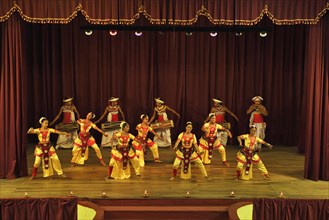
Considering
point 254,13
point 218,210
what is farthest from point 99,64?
point 218,210

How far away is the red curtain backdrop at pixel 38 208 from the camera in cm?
748

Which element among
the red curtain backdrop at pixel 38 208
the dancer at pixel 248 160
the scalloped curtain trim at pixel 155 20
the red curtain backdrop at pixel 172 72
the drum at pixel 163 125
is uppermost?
the scalloped curtain trim at pixel 155 20

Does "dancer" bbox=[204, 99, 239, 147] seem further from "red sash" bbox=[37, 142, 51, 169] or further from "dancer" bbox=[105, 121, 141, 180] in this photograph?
"red sash" bbox=[37, 142, 51, 169]

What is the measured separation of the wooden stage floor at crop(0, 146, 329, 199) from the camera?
25.6 feet

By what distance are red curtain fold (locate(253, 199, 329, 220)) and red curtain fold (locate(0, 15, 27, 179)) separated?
3.99 meters

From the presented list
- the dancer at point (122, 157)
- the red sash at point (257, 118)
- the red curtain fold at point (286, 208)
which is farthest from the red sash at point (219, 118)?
the red curtain fold at point (286, 208)

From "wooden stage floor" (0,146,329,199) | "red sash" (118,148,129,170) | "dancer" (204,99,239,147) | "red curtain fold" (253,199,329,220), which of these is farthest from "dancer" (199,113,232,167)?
"red curtain fold" (253,199,329,220)

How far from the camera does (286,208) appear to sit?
299 inches

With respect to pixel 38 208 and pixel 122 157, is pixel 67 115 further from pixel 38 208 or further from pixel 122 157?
pixel 38 208

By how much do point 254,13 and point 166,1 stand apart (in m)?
1.46

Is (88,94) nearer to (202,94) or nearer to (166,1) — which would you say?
(202,94)

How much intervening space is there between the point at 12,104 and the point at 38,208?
79.3 inches

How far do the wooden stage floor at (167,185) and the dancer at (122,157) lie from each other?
16cm

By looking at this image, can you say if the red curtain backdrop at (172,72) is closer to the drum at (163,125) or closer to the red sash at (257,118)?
the red sash at (257,118)
